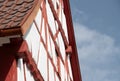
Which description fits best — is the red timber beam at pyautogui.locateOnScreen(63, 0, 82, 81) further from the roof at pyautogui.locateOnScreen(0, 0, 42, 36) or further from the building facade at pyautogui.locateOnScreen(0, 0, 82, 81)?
the roof at pyautogui.locateOnScreen(0, 0, 42, 36)

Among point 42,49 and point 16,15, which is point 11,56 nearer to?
point 16,15

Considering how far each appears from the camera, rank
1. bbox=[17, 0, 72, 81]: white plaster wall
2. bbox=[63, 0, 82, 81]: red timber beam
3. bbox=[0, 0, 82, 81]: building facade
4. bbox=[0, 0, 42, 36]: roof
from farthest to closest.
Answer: bbox=[63, 0, 82, 81]: red timber beam → bbox=[17, 0, 72, 81]: white plaster wall → bbox=[0, 0, 82, 81]: building facade → bbox=[0, 0, 42, 36]: roof

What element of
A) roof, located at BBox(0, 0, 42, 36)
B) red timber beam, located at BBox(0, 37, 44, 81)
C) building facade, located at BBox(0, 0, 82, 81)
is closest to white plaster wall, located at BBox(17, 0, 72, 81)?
building facade, located at BBox(0, 0, 82, 81)

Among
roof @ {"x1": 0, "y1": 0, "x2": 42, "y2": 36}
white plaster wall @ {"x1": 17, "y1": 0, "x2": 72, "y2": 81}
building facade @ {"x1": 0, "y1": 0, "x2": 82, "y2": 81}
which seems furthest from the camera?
white plaster wall @ {"x1": 17, "y1": 0, "x2": 72, "y2": 81}

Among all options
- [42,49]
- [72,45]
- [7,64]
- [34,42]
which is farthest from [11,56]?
[72,45]

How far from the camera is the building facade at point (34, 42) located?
9125 millimetres

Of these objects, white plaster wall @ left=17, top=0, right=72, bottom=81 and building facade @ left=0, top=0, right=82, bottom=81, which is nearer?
building facade @ left=0, top=0, right=82, bottom=81

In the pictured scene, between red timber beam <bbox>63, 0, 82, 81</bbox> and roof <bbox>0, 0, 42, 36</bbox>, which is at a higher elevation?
roof <bbox>0, 0, 42, 36</bbox>

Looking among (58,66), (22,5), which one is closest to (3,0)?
(22,5)

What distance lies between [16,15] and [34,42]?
1593 millimetres

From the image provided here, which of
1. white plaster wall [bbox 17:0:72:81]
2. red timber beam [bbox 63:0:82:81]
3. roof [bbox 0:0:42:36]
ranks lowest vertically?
red timber beam [bbox 63:0:82:81]

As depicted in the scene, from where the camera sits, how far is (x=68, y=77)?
15.3 meters

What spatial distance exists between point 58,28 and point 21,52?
5.08 meters

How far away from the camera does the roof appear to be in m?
8.73
